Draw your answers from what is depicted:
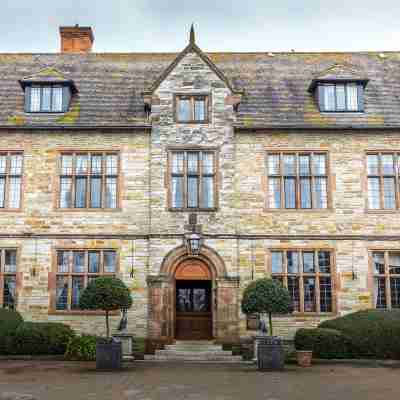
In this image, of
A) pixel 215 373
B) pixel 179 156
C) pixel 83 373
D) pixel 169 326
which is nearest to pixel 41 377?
pixel 83 373

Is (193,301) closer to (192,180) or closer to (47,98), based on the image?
(192,180)

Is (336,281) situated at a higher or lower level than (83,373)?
higher

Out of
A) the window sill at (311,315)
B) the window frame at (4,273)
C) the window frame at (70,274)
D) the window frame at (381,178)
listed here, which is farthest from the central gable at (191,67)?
the window sill at (311,315)

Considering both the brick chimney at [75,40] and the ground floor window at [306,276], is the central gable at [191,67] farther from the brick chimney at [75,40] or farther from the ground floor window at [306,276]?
the brick chimney at [75,40]

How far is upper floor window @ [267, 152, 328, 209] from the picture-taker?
21594mm

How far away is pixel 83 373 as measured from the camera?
15508 mm

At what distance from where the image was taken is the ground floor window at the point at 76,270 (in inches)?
824

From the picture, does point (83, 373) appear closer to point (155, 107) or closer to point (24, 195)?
point (24, 195)

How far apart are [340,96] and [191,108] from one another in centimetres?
602

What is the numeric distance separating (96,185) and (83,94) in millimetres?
4412

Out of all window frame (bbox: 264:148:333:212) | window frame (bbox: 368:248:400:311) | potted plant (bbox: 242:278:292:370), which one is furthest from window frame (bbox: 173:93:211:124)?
window frame (bbox: 368:248:400:311)

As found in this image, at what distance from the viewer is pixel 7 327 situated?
18.8m

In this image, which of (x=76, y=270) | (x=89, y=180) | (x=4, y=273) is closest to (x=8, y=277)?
(x=4, y=273)

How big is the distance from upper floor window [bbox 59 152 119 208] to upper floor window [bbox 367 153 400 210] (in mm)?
9540
